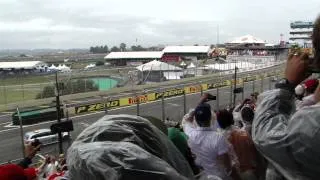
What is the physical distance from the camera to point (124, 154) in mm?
1675

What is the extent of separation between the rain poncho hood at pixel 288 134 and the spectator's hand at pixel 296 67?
7 centimetres

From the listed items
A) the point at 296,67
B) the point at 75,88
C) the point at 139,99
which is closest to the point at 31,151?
the point at 296,67

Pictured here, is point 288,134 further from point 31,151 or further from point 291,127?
point 31,151

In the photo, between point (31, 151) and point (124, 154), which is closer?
point (124, 154)

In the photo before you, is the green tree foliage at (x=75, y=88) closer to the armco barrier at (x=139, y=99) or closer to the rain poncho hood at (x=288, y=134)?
the armco barrier at (x=139, y=99)

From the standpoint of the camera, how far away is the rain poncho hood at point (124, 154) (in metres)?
1.66

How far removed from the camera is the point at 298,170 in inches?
69.1

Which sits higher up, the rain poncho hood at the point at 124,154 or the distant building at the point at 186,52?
the rain poncho hood at the point at 124,154

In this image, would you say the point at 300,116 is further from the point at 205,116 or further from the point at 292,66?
the point at 205,116

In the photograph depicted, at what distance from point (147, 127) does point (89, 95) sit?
31.1 m

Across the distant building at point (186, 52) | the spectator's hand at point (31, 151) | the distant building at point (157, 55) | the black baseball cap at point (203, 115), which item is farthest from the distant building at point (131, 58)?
the spectator's hand at point (31, 151)

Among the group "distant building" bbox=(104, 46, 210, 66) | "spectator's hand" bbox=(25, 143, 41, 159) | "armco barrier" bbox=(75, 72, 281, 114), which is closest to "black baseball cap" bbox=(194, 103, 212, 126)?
"spectator's hand" bbox=(25, 143, 41, 159)

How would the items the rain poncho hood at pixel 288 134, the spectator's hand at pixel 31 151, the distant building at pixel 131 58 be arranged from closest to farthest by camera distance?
the rain poncho hood at pixel 288 134
the spectator's hand at pixel 31 151
the distant building at pixel 131 58

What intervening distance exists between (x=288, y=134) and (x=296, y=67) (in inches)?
14.5
